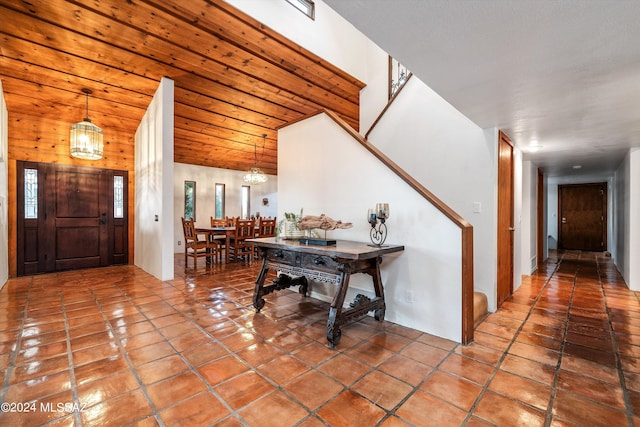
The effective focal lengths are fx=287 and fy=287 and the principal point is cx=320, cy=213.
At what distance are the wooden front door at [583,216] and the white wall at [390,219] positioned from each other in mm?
8780

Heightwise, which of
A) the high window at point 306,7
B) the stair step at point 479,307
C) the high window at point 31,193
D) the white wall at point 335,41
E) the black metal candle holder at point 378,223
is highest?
the high window at point 306,7

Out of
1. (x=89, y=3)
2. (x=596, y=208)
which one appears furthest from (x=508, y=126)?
(x=596, y=208)

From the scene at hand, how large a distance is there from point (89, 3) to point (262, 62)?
71.1 inches

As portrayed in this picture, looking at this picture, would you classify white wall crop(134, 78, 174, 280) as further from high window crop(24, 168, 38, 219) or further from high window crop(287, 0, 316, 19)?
high window crop(287, 0, 316, 19)

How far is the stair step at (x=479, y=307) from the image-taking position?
284 centimetres

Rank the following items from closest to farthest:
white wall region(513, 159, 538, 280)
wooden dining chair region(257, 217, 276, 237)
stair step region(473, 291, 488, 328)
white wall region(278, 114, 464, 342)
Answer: white wall region(278, 114, 464, 342) < stair step region(473, 291, 488, 328) < white wall region(513, 159, 538, 280) < wooden dining chair region(257, 217, 276, 237)

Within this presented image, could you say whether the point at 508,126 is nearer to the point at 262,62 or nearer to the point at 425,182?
the point at 425,182

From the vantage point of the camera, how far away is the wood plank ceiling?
290 centimetres

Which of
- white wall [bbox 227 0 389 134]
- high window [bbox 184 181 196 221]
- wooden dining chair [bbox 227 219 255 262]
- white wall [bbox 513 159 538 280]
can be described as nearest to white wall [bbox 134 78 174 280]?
wooden dining chair [bbox 227 219 255 262]

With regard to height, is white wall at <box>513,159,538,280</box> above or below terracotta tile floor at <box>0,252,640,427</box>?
above

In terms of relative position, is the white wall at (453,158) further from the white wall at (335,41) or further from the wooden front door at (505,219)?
the white wall at (335,41)

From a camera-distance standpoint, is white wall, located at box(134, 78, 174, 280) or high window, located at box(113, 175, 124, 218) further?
high window, located at box(113, 175, 124, 218)

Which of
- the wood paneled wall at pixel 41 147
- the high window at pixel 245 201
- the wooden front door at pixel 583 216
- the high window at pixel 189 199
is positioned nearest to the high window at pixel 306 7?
the wood paneled wall at pixel 41 147

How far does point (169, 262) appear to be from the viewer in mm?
4316
